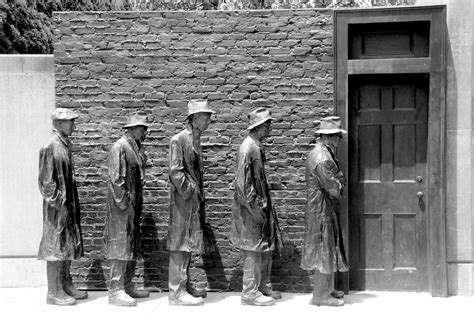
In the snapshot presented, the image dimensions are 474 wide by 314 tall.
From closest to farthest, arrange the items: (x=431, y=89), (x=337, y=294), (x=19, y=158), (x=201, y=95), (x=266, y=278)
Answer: (x=337, y=294) < (x=266, y=278) < (x=431, y=89) < (x=201, y=95) < (x=19, y=158)

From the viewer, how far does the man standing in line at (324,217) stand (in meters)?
8.48

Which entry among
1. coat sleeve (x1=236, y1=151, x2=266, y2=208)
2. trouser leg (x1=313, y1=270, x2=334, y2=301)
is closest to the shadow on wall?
coat sleeve (x1=236, y1=151, x2=266, y2=208)

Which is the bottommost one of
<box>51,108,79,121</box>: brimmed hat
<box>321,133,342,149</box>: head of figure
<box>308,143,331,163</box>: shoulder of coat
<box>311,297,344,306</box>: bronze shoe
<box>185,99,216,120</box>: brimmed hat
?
<box>311,297,344,306</box>: bronze shoe

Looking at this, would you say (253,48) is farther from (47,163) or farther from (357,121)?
(47,163)

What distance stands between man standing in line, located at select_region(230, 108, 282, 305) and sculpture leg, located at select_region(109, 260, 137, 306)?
1.31 m

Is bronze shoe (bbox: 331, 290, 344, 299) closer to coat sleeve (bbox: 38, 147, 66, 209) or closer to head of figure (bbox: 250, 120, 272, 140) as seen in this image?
head of figure (bbox: 250, 120, 272, 140)

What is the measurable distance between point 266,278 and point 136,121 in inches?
95.1

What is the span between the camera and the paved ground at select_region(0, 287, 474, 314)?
8352mm

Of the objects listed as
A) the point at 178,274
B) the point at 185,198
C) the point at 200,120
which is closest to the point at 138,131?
the point at 200,120

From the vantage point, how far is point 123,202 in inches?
338

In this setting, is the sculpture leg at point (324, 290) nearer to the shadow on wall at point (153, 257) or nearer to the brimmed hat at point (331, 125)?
the brimmed hat at point (331, 125)

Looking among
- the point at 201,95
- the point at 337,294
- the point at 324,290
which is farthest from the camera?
the point at 201,95

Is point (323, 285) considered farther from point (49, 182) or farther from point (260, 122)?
point (49, 182)

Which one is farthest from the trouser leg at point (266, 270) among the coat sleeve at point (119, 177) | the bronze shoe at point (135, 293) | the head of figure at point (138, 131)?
the head of figure at point (138, 131)
